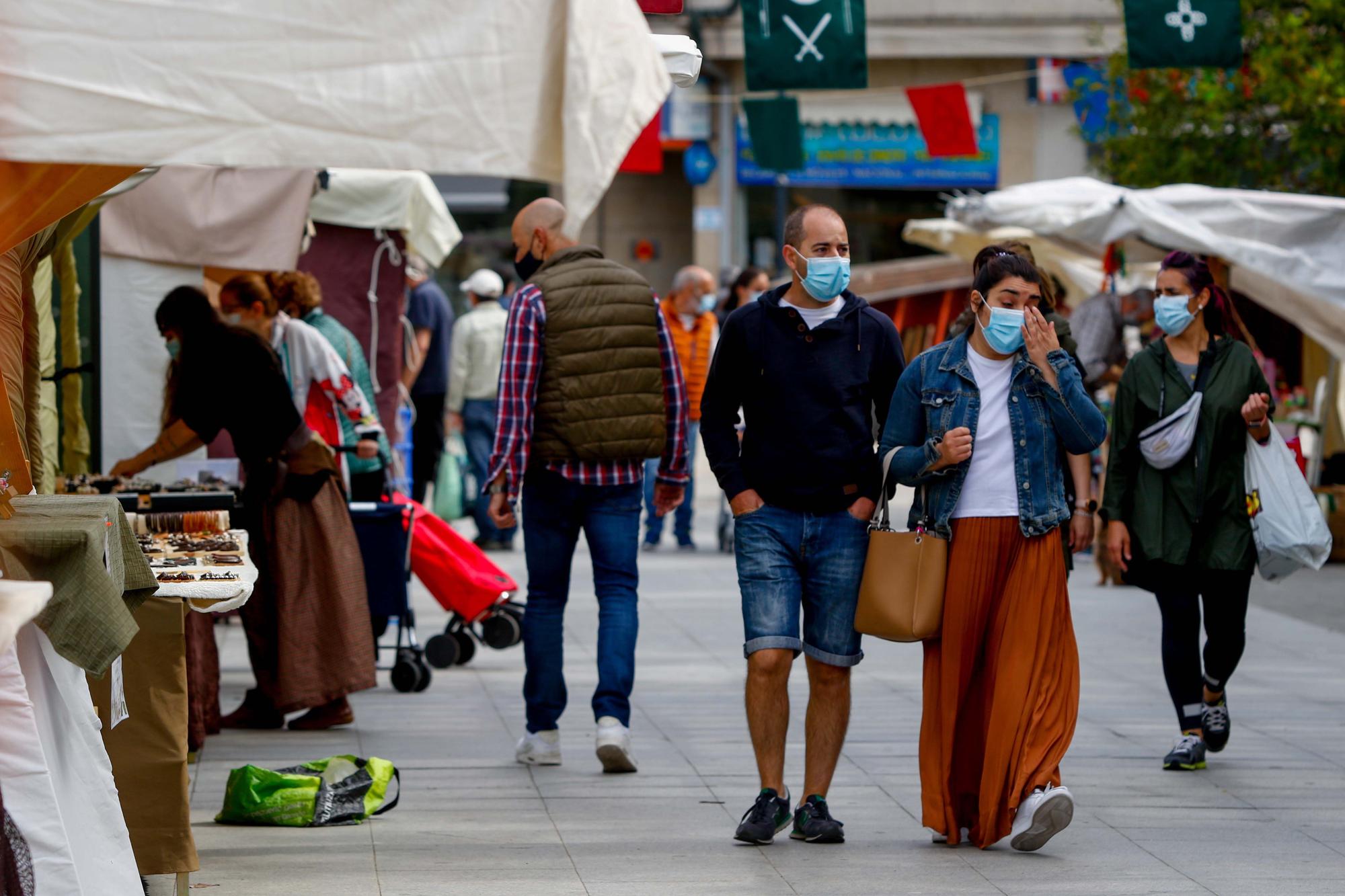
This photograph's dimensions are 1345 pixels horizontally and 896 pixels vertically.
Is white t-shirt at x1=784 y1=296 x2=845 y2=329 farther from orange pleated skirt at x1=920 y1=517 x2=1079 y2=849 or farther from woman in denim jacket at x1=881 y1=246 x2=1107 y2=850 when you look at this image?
orange pleated skirt at x1=920 y1=517 x2=1079 y2=849

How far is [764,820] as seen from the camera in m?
5.95

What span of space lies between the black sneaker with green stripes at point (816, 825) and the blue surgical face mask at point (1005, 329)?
1.41m

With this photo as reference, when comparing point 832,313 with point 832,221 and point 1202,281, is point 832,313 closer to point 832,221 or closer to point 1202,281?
point 832,221

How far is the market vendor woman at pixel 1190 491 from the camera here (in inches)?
283

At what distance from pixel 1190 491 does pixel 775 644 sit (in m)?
1.99

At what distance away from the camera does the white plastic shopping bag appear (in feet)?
23.2

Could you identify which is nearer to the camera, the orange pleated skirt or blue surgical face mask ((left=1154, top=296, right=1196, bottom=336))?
the orange pleated skirt

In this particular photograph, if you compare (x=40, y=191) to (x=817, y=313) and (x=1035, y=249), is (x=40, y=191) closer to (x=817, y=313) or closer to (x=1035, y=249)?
(x=817, y=313)

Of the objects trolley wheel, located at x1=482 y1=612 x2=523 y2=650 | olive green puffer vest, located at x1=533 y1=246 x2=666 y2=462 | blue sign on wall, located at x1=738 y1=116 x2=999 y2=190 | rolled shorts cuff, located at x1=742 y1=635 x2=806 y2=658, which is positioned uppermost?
blue sign on wall, located at x1=738 y1=116 x2=999 y2=190

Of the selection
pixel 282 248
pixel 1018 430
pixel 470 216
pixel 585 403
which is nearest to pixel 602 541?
pixel 585 403

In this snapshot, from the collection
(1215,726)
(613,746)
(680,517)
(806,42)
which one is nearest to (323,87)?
(613,746)

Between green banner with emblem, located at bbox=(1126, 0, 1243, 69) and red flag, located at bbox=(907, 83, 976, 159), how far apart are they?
4.50 meters

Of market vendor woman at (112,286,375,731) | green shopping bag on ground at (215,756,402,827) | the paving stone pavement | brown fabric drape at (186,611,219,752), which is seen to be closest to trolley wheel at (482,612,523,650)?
the paving stone pavement

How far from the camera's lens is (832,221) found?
6090 millimetres
